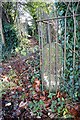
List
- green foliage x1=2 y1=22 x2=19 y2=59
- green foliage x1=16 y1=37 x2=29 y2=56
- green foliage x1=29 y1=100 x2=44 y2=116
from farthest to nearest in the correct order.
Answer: green foliage x1=2 y1=22 x2=19 y2=59, green foliage x1=16 y1=37 x2=29 y2=56, green foliage x1=29 y1=100 x2=44 y2=116

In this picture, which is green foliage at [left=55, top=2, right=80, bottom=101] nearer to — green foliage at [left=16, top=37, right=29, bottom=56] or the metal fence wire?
the metal fence wire

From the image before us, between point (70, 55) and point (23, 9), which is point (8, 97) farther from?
point (23, 9)

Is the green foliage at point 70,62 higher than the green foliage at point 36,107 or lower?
higher

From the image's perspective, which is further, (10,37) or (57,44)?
(10,37)

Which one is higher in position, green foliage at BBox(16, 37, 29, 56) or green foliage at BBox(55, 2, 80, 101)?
green foliage at BBox(55, 2, 80, 101)

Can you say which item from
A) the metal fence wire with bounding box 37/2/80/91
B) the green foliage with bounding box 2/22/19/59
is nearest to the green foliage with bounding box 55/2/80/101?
the metal fence wire with bounding box 37/2/80/91

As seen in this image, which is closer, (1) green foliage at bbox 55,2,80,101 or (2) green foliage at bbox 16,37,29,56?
(1) green foliage at bbox 55,2,80,101

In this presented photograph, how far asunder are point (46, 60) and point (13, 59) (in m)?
2.39

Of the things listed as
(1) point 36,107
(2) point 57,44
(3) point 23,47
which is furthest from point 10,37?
(1) point 36,107

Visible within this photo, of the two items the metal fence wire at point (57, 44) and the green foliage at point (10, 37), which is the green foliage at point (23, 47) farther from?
the metal fence wire at point (57, 44)

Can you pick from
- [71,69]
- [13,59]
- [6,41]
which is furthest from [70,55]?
[6,41]

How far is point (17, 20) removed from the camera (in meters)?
6.75

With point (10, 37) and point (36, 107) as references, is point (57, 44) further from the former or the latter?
point (10, 37)

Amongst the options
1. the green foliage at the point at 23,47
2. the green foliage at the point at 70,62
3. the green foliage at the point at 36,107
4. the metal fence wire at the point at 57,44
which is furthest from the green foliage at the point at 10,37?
the green foliage at the point at 36,107
